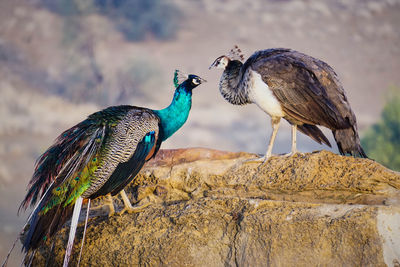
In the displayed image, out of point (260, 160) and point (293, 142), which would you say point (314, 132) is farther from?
point (260, 160)

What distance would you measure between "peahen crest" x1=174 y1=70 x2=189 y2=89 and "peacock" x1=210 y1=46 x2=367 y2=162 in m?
0.94

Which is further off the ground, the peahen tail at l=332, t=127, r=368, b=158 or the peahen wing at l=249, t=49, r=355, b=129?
the peahen wing at l=249, t=49, r=355, b=129

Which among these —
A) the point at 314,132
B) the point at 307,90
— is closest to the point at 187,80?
the point at 307,90

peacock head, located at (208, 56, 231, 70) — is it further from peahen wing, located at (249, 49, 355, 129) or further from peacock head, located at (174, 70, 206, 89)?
peacock head, located at (174, 70, 206, 89)

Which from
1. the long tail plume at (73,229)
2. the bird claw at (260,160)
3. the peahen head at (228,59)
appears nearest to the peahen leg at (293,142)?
the bird claw at (260,160)

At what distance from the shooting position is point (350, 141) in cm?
641

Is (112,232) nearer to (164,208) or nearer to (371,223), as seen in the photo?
(164,208)

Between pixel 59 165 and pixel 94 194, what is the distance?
1.86 ft

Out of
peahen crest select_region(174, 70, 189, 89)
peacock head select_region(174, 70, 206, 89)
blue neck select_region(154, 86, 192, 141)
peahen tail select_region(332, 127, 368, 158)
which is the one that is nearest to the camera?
peahen tail select_region(332, 127, 368, 158)

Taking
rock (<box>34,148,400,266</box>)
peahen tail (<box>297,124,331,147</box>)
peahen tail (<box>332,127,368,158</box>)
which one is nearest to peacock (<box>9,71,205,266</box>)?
rock (<box>34,148,400,266</box>)

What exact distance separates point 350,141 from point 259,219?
1.95 m

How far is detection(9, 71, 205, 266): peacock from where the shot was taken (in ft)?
17.8

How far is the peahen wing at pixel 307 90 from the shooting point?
6438 mm

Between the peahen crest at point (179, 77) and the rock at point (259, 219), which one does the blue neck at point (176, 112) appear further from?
the rock at point (259, 219)
